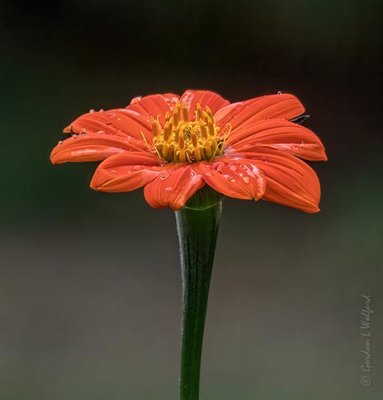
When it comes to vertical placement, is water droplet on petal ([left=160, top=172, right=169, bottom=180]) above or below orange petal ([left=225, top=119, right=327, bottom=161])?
below

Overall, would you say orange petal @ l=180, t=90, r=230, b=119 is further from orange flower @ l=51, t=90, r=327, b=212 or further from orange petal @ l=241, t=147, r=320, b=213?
orange petal @ l=241, t=147, r=320, b=213

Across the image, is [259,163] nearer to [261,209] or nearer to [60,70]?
[261,209]

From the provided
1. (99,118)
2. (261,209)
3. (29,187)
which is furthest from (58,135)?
(99,118)

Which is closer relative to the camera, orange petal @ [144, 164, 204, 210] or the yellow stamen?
orange petal @ [144, 164, 204, 210]


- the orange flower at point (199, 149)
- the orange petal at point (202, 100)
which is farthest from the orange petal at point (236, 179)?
the orange petal at point (202, 100)

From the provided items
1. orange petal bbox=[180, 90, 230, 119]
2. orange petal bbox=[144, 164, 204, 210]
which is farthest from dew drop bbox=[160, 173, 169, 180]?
orange petal bbox=[180, 90, 230, 119]

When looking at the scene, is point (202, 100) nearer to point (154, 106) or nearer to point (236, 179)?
point (154, 106)

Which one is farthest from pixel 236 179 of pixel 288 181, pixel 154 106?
pixel 154 106

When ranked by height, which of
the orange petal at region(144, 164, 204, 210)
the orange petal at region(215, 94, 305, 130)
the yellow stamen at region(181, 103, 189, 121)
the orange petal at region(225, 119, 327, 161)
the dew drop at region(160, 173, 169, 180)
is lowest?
the orange petal at region(144, 164, 204, 210)
